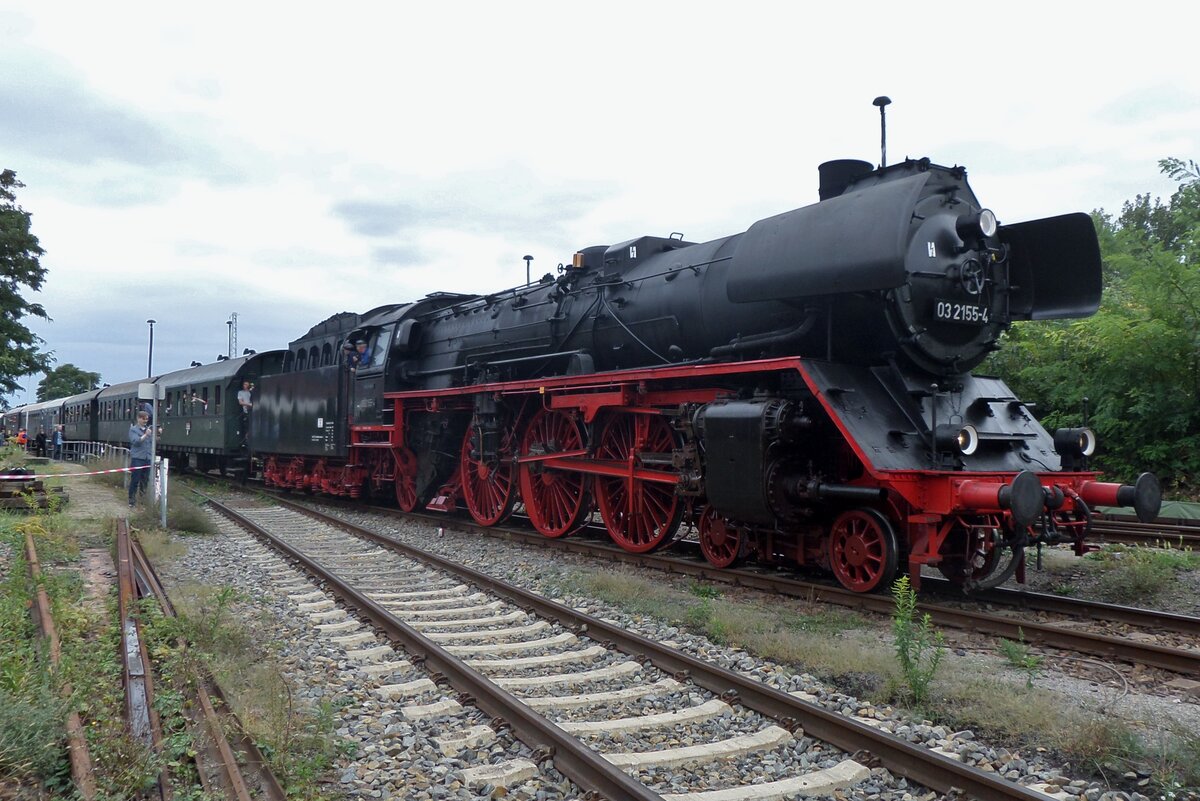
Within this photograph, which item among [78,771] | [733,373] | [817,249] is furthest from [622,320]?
[78,771]

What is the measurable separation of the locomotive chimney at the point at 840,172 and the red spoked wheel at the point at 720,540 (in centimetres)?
324

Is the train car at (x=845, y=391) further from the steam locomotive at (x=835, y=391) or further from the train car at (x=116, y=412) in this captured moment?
the train car at (x=116, y=412)

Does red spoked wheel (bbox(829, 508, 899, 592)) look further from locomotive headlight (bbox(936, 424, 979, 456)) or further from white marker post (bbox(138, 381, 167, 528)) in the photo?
white marker post (bbox(138, 381, 167, 528))

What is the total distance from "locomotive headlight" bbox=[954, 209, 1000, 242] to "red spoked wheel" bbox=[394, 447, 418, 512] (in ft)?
32.0

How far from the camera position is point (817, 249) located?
689cm

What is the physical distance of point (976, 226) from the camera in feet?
23.3

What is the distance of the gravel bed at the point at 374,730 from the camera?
362 cm

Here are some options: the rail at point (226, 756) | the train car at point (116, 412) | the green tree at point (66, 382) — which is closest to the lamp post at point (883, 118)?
the rail at point (226, 756)

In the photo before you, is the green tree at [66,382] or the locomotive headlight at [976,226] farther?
the green tree at [66,382]

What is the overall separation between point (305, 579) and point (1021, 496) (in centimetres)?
657

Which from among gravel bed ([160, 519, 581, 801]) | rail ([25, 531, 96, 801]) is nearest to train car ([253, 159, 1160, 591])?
gravel bed ([160, 519, 581, 801])

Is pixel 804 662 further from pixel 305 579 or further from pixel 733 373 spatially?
pixel 305 579

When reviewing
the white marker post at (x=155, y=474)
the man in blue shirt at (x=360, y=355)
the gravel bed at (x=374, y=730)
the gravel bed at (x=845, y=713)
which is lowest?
the gravel bed at (x=374, y=730)

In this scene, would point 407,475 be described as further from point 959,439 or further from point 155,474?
point 959,439
